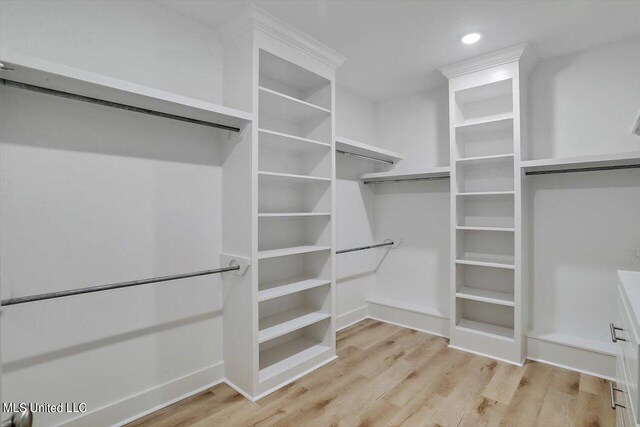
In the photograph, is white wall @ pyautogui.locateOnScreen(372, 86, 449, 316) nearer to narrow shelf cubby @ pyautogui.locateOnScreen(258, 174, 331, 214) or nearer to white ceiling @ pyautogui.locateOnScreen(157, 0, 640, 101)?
white ceiling @ pyautogui.locateOnScreen(157, 0, 640, 101)

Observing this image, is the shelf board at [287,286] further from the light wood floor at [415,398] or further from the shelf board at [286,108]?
the shelf board at [286,108]

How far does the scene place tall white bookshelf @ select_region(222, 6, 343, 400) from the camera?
2168 mm

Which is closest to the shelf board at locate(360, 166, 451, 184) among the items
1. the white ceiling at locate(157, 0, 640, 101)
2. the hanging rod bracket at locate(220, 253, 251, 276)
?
the white ceiling at locate(157, 0, 640, 101)

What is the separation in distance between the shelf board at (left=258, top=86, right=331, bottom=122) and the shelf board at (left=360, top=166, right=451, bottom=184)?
105cm

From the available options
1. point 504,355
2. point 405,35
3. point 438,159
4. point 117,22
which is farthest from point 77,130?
point 504,355

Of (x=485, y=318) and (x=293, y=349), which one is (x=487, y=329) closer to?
(x=485, y=318)

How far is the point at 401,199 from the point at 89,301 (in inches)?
117

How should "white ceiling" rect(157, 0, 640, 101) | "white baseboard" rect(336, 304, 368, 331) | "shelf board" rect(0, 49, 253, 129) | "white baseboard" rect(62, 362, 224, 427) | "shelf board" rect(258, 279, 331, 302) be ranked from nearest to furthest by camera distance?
"shelf board" rect(0, 49, 253, 129)
"white baseboard" rect(62, 362, 224, 427)
"white ceiling" rect(157, 0, 640, 101)
"shelf board" rect(258, 279, 331, 302)
"white baseboard" rect(336, 304, 368, 331)

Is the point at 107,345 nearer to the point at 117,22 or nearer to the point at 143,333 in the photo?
the point at 143,333

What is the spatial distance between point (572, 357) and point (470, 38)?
2593 millimetres

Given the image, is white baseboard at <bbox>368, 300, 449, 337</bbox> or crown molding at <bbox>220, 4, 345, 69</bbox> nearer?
crown molding at <bbox>220, 4, 345, 69</bbox>

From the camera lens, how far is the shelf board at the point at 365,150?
115 inches

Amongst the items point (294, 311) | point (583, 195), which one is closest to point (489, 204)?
point (583, 195)

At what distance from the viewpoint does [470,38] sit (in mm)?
2492
